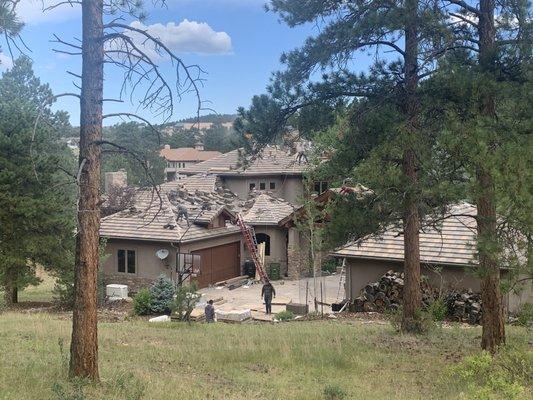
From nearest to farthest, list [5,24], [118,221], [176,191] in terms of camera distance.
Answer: [5,24] → [118,221] → [176,191]

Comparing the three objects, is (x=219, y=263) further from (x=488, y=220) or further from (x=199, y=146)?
(x=199, y=146)

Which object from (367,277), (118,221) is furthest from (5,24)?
(118,221)

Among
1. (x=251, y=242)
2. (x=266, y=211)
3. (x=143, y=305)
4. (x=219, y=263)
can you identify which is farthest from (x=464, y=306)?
(x=266, y=211)

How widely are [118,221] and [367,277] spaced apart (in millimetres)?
13535

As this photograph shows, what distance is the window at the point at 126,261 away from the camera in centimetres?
2798

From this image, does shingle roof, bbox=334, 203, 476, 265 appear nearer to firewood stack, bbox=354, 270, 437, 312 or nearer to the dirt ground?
firewood stack, bbox=354, 270, 437, 312

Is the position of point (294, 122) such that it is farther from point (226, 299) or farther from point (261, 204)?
point (261, 204)

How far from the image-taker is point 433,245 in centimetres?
2077

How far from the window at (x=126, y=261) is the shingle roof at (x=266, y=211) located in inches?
287

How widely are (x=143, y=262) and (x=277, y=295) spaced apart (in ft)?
22.1

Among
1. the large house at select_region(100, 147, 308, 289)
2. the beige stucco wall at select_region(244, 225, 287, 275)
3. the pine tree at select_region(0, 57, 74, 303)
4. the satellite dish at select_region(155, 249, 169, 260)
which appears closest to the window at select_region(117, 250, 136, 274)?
the large house at select_region(100, 147, 308, 289)

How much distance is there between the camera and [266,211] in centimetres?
3322

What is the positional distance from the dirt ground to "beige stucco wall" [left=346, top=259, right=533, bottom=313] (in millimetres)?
1493

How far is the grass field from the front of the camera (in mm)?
8323
